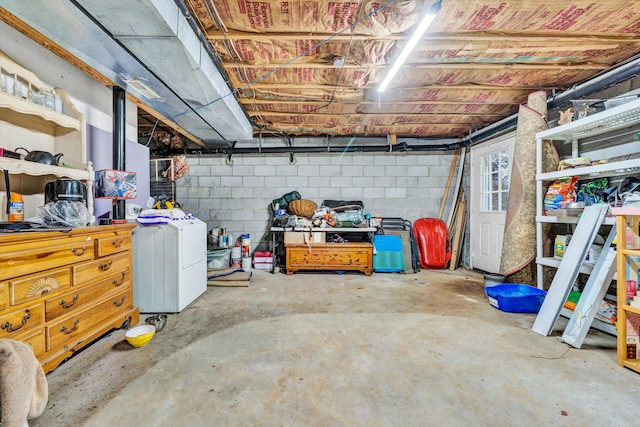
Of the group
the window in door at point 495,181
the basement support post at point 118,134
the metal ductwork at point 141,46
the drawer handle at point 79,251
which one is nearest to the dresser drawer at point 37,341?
the drawer handle at point 79,251

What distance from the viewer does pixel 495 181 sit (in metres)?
4.34

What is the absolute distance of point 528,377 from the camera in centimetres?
171

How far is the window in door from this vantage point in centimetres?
412

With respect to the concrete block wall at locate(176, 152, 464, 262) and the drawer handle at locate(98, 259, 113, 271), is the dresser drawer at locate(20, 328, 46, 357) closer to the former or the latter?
the drawer handle at locate(98, 259, 113, 271)

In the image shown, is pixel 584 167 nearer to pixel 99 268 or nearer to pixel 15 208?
pixel 99 268

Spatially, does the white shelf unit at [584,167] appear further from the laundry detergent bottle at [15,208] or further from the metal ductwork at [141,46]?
the laundry detergent bottle at [15,208]

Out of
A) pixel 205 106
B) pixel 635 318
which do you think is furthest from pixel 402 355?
pixel 205 106

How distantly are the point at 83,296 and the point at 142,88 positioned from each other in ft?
6.63

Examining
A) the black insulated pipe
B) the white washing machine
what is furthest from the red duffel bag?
the white washing machine

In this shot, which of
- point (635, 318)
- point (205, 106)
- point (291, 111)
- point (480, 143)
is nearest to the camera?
point (635, 318)

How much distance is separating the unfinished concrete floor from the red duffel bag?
6.65ft

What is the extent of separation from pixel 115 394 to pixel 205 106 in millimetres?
2761

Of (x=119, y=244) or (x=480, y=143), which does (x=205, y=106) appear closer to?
(x=119, y=244)

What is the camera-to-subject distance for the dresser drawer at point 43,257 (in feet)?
4.68
